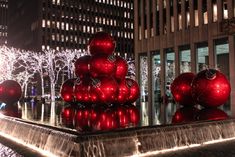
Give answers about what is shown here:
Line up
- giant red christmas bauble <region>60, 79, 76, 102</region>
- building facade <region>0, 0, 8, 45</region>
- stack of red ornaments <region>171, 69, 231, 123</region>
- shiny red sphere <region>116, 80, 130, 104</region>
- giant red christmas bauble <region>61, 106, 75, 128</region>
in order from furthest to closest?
1. building facade <region>0, 0, 8, 45</region>
2. giant red christmas bauble <region>60, 79, 76, 102</region>
3. shiny red sphere <region>116, 80, 130, 104</region>
4. stack of red ornaments <region>171, 69, 231, 123</region>
5. giant red christmas bauble <region>61, 106, 75, 128</region>

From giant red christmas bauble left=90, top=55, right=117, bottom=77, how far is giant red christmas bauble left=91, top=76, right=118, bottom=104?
30 centimetres

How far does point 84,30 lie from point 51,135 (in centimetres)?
9681

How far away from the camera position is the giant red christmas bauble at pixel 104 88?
15477 millimetres

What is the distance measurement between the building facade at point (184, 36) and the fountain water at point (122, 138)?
16.6 m

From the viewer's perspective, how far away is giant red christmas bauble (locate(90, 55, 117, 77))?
1552 centimetres

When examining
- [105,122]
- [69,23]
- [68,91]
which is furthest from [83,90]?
[69,23]

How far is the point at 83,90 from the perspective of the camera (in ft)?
53.8

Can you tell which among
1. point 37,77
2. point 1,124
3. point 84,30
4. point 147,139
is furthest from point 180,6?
point 84,30

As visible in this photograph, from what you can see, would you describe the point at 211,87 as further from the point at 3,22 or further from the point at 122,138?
the point at 3,22

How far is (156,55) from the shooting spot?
41688mm

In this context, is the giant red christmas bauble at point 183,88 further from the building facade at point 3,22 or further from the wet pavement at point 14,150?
the building facade at point 3,22

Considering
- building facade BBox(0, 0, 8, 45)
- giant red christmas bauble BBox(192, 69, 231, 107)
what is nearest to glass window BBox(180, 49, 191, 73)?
giant red christmas bauble BBox(192, 69, 231, 107)

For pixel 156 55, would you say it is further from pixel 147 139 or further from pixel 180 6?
pixel 147 139

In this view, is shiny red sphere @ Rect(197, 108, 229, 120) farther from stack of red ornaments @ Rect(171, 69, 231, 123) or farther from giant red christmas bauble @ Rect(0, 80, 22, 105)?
giant red christmas bauble @ Rect(0, 80, 22, 105)
